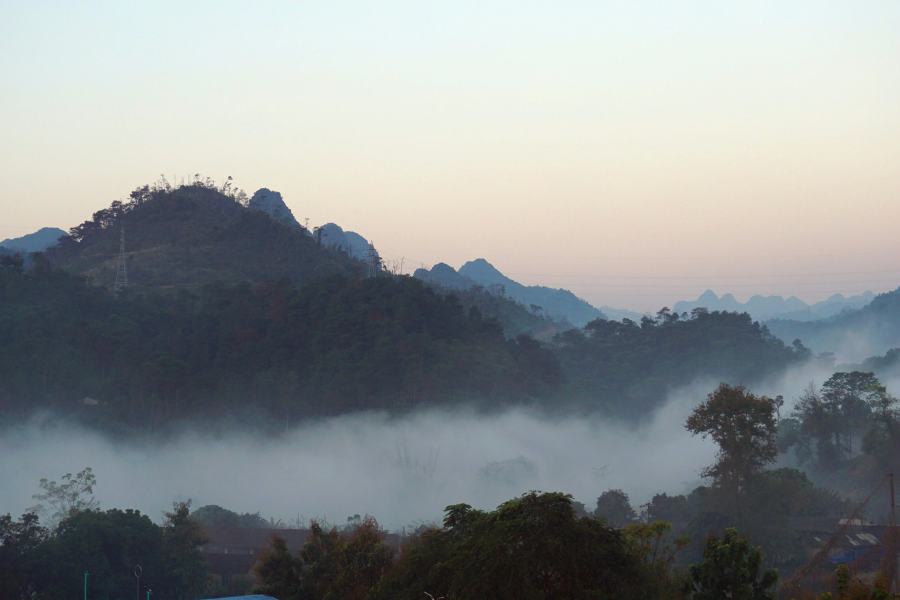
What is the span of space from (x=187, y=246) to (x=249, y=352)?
39.3 m

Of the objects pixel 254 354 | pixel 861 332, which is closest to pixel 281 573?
pixel 254 354

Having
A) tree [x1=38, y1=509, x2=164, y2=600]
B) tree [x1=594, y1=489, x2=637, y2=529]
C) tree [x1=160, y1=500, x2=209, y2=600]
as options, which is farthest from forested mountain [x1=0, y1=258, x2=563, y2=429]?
tree [x1=160, y1=500, x2=209, y2=600]

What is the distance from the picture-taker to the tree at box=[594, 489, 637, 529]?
4869cm

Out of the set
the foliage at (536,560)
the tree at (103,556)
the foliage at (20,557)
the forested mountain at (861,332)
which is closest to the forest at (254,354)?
the tree at (103,556)

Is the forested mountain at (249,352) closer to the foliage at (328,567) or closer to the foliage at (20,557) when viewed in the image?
the foliage at (20,557)

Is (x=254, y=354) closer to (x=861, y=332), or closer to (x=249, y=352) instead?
(x=249, y=352)

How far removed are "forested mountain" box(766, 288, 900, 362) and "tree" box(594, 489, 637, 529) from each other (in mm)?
121914

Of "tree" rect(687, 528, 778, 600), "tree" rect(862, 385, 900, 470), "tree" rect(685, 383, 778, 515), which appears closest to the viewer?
"tree" rect(687, 528, 778, 600)

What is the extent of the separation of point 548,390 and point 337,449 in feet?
84.9

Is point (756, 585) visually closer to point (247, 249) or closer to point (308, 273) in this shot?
point (308, 273)

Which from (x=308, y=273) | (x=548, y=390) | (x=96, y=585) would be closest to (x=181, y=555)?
(x=96, y=585)

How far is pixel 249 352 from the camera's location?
8044cm

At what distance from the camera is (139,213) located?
12256 cm

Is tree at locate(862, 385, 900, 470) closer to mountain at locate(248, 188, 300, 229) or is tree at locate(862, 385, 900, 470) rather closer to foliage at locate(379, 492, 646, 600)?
foliage at locate(379, 492, 646, 600)
